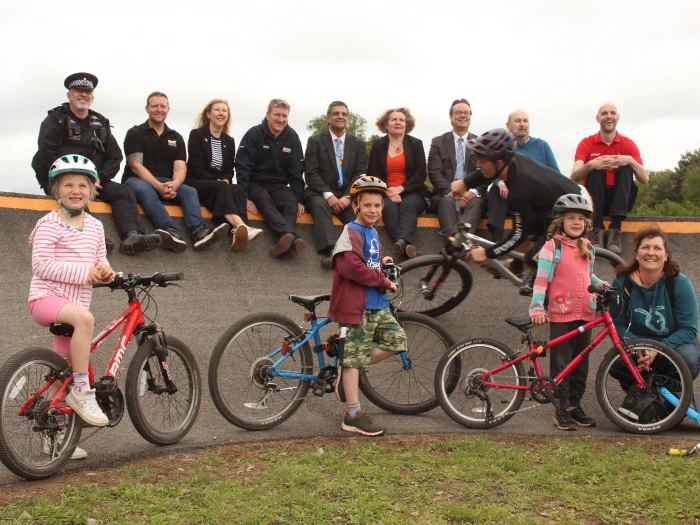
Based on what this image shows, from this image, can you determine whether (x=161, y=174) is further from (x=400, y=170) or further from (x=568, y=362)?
(x=568, y=362)

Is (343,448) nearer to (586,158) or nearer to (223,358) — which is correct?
(223,358)

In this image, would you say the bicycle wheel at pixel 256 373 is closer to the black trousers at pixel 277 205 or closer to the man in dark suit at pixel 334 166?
the black trousers at pixel 277 205

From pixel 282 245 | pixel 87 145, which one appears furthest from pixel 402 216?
pixel 87 145

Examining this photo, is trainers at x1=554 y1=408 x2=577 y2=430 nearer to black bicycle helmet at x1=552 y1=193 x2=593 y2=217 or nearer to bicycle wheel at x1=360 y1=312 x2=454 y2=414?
bicycle wheel at x1=360 y1=312 x2=454 y2=414

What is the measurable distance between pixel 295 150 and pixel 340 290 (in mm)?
4512

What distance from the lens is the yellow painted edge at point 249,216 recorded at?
9.30 m

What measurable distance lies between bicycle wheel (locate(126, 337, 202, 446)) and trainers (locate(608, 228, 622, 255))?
20.6ft

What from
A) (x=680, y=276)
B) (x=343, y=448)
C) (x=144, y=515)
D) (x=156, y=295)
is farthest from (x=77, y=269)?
(x=680, y=276)

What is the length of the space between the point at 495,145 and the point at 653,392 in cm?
261

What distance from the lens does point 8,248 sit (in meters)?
8.91

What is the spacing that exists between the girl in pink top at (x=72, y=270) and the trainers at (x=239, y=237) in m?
3.87

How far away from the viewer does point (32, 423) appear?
4.99 m

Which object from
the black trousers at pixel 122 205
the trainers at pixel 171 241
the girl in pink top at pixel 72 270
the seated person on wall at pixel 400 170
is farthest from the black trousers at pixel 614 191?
the girl in pink top at pixel 72 270

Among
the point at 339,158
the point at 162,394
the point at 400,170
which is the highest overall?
the point at 339,158
